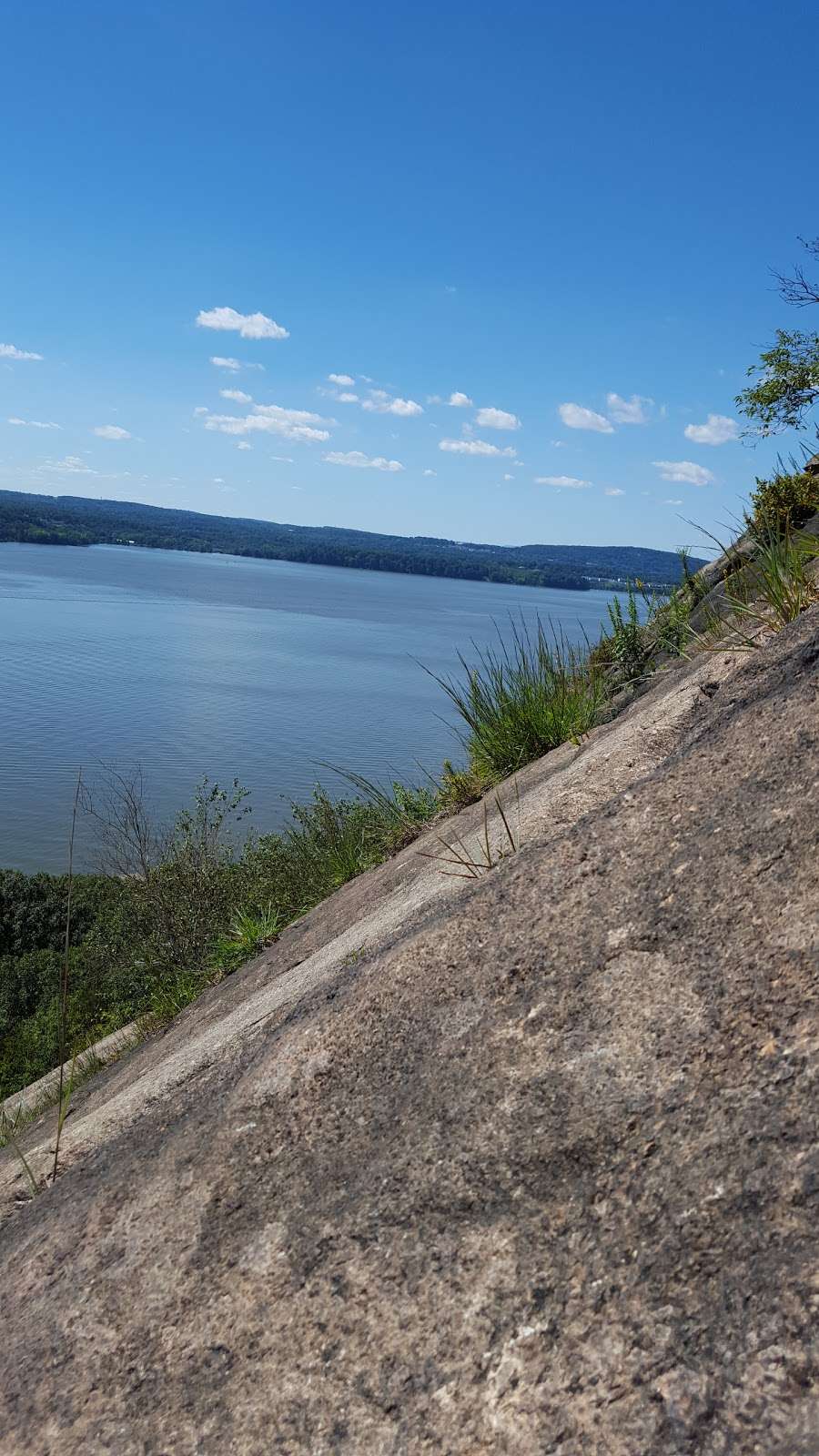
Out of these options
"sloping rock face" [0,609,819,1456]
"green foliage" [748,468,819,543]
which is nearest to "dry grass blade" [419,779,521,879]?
"sloping rock face" [0,609,819,1456]

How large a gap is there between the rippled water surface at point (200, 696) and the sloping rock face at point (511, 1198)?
3.92 m

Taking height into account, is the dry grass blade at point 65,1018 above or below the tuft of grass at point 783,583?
below

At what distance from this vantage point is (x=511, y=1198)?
212 cm

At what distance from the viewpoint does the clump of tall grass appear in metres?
6.19

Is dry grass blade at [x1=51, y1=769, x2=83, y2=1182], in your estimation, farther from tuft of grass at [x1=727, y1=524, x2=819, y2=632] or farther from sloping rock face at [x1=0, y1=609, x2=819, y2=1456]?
tuft of grass at [x1=727, y1=524, x2=819, y2=632]

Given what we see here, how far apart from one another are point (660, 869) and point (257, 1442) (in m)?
1.61

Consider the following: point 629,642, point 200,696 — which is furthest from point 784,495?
point 200,696

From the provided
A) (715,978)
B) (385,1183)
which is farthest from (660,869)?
(385,1183)

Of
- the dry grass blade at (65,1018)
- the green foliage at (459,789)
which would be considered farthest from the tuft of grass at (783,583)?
the dry grass blade at (65,1018)

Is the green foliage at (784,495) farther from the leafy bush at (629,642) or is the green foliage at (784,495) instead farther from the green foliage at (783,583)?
the green foliage at (783,583)

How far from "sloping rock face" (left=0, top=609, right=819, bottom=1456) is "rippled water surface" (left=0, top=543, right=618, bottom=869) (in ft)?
12.9

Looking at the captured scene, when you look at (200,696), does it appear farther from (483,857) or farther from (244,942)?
(483,857)

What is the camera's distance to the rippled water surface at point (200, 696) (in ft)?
141

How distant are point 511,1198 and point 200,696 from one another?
2495 inches
